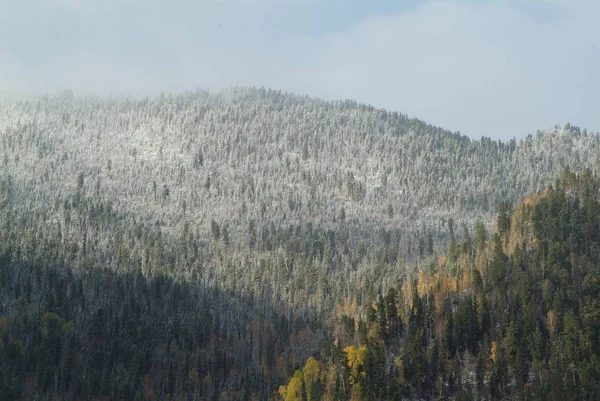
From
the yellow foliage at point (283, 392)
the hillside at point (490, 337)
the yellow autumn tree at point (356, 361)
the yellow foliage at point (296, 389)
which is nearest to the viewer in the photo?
the hillside at point (490, 337)

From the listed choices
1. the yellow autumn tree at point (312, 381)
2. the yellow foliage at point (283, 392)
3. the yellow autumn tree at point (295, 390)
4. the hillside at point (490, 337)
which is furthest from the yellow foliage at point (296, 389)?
the yellow autumn tree at point (312, 381)

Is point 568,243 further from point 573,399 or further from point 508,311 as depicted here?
point 573,399

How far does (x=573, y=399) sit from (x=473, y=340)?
1208 inches

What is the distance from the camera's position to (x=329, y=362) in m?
169

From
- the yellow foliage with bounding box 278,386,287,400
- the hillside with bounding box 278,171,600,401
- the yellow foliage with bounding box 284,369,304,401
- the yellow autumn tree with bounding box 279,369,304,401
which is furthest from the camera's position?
the yellow foliage with bounding box 278,386,287,400

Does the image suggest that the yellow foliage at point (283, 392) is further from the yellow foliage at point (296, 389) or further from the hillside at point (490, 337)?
the yellow foliage at point (296, 389)

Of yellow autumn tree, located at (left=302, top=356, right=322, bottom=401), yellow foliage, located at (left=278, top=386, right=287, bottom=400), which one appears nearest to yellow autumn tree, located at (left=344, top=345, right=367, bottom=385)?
yellow autumn tree, located at (left=302, top=356, right=322, bottom=401)

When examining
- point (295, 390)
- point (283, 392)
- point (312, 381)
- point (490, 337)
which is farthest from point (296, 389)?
point (490, 337)

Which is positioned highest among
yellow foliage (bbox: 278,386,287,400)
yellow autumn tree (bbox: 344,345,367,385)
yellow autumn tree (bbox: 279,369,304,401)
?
yellow autumn tree (bbox: 344,345,367,385)

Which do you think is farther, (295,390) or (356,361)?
(295,390)

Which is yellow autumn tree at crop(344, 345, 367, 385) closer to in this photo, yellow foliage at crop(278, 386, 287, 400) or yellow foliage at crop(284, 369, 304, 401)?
yellow foliage at crop(284, 369, 304, 401)

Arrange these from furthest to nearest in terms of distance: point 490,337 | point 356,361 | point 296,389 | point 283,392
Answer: point 283,392 < point 296,389 < point 490,337 < point 356,361

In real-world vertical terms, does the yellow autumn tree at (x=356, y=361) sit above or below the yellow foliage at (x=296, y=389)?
above

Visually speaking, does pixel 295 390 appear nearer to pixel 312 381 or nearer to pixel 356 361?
pixel 312 381
